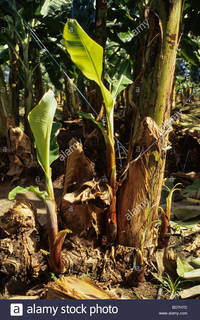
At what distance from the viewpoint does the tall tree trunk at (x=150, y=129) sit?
1812 millimetres

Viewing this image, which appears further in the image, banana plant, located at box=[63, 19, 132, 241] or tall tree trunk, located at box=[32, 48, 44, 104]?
tall tree trunk, located at box=[32, 48, 44, 104]

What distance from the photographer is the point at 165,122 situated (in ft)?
6.37

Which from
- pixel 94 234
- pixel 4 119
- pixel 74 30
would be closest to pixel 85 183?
pixel 94 234

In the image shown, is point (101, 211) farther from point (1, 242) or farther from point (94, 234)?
point (1, 242)

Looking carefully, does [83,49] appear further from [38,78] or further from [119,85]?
[38,78]

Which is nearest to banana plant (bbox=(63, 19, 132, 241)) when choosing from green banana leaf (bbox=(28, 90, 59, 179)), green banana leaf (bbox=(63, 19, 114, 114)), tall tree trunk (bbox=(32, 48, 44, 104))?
green banana leaf (bbox=(63, 19, 114, 114))

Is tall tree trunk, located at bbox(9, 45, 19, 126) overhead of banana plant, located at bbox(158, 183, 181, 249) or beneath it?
overhead

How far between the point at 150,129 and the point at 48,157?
0.66 metres

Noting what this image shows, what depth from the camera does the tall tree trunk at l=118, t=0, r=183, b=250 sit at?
1812mm

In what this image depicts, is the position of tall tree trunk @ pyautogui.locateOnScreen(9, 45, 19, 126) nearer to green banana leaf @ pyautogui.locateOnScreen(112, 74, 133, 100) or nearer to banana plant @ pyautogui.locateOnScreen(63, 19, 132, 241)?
green banana leaf @ pyautogui.locateOnScreen(112, 74, 133, 100)

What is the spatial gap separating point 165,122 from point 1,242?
1345 millimetres

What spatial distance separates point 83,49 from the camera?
1708 millimetres

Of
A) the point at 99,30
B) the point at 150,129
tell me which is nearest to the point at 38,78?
the point at 99,30

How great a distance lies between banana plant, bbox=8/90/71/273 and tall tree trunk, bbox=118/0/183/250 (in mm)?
472
